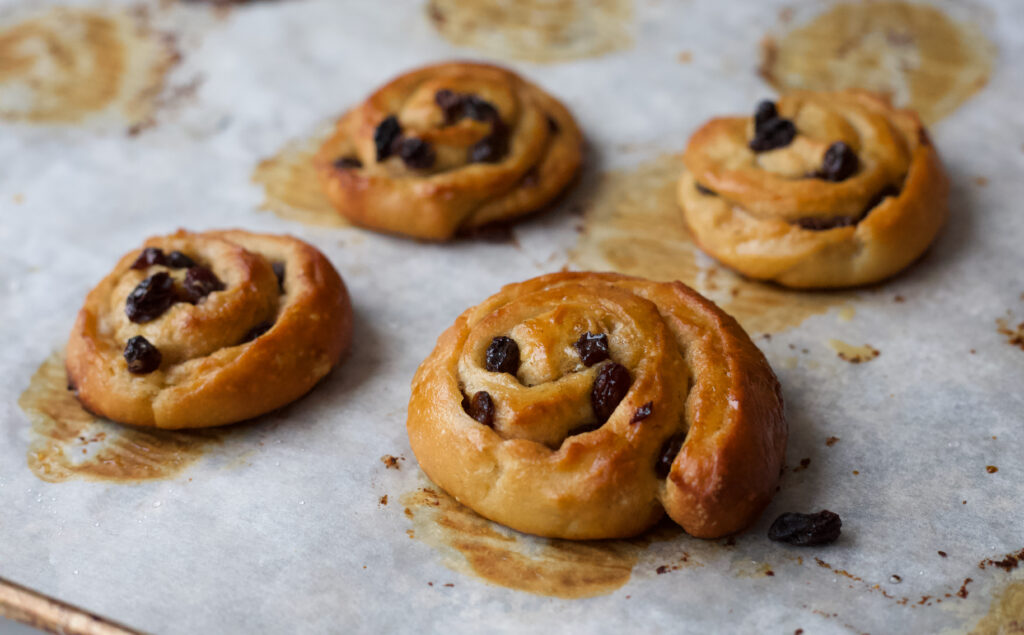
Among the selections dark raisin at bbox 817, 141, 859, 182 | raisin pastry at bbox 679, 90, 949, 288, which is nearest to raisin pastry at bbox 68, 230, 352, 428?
raisin pastry at bbox 679, 90, 949, 288

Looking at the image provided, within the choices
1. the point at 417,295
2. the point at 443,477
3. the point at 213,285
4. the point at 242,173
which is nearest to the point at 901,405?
the point at 443,477

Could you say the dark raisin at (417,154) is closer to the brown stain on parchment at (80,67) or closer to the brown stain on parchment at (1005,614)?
the brown stain on parchment at (80,67)

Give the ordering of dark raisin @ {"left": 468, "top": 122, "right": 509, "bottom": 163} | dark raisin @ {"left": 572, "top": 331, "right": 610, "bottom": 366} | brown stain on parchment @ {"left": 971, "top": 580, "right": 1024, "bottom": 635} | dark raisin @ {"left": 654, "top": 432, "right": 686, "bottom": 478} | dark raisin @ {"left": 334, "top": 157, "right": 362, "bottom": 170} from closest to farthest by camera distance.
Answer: brown stain on parchment @ {"left": 971, "top": 580, "right": 1024, "bottom": 635} → dark raisin @ {"left": 654, "top": 432, "right": 686, "bottom": 478} → dark raisin @ {"left": 572, "top": 331, "right": 610, "bottom": 366} → dark raisin @ {"left": 468, "top": 122, "right": 509, "bottom": 163} → dark raisin @ {"left": 334, "top": 157, "right": 362, "bottom": 170}

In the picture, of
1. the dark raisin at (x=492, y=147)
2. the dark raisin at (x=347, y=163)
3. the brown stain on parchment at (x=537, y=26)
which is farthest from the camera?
the brown stain on parchment at (x=537, y=26)

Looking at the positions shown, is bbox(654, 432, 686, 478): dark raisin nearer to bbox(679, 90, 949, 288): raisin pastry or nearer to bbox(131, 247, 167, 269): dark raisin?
bbox(679, 90, 949, 288): raisin pastry

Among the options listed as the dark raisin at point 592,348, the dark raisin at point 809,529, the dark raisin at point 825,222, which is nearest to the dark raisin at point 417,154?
the dark raisin at point 592,348

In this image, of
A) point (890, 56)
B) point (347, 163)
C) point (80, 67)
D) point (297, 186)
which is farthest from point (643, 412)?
point (80, 67)

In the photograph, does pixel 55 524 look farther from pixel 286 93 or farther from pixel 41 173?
pixel 286 93
